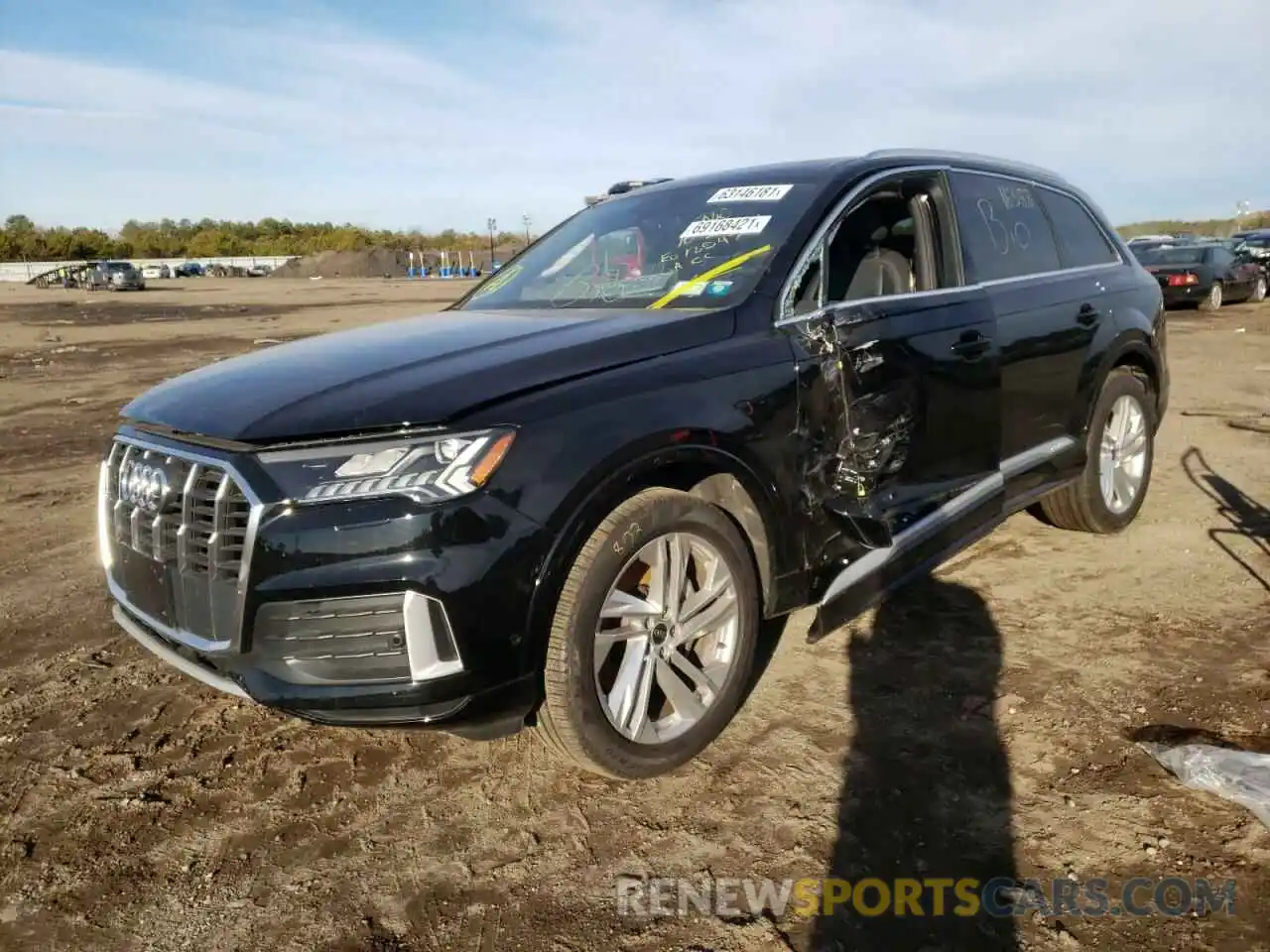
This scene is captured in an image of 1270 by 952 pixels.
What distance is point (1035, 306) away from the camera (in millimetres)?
4199

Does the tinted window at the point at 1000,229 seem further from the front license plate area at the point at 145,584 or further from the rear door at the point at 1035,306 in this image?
the front license plate area at the point at 145,584

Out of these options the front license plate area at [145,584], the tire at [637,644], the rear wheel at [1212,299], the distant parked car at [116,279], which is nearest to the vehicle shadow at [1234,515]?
the tire at [637,644]

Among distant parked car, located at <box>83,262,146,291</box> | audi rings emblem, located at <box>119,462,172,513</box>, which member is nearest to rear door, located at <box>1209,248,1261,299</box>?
audi rings emblem, located at <box>119,462,172,513</box>

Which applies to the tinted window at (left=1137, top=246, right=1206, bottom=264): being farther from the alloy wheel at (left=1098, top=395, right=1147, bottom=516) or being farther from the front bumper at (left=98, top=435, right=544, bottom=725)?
the front bumper at (left=98, top=435, right=544, bottom=725)

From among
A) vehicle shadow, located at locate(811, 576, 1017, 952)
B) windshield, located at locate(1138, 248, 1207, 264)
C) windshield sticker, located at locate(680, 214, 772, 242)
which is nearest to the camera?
vehicle shadow, located at locate(811, 576, 1017, 952)

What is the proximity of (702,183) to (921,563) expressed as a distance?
1.88 metres

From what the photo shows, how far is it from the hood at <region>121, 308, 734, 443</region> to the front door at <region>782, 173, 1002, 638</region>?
19.8 inches

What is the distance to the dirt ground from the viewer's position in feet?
7.38

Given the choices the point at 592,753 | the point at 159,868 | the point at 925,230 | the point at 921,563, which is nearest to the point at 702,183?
the point at 925,230

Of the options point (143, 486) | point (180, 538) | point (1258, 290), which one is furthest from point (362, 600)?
point (1258, 290)

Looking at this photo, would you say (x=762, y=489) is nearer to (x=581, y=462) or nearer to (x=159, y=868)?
(x=581, y=462)

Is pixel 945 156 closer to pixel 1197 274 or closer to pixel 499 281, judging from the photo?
pixel 499 281

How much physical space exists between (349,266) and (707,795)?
85.4 metres

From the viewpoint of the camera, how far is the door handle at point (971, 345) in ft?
12.2
